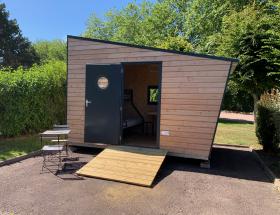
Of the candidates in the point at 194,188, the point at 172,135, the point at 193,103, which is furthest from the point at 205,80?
the point at 194,188

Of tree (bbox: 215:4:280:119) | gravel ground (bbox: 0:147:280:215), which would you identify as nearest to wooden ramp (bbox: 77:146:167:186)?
gravel ground (bbox: 0:147:280:215)

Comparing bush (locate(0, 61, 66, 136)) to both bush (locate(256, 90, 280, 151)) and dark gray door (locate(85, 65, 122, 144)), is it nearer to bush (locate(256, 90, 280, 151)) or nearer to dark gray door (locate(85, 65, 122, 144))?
dark gray door (locate(85, 65, 122, 144))

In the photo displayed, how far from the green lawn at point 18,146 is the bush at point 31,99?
0.40 metres

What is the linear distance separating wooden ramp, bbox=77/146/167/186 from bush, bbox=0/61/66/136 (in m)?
3.80

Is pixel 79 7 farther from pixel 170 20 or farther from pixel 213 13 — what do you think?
A: pixel 213 13

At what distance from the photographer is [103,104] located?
7.00 metres

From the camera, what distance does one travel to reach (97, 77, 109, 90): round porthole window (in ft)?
22.9

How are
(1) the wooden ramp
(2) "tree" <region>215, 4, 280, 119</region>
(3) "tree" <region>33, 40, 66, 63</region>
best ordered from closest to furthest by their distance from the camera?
(1) the wooden ramp → (2) "tree" <region>215, 4, 280, 119</region> → (3) "tree" <region>33, 40, 66, 63</region>

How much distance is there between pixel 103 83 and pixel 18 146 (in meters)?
3.03

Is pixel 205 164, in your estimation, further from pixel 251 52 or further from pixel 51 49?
pixel 51 49

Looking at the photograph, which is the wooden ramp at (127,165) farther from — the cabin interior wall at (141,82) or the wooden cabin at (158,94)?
the cabin interior wall at (141,82)

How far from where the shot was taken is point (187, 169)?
19.6 ft

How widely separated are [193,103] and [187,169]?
1.51 m

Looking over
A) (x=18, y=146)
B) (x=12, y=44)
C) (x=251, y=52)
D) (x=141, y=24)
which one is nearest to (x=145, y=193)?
(x=18, y=146)
